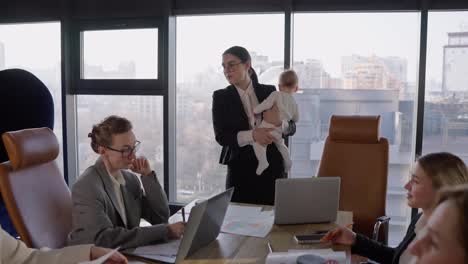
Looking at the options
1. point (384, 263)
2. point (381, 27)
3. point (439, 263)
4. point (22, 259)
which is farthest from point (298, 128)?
point (439, 263)

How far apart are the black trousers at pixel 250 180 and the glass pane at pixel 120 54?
75.4 inches

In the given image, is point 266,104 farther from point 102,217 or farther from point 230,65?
point 102,217

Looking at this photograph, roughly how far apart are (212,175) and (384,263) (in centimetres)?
253

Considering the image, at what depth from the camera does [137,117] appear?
14.7 ft

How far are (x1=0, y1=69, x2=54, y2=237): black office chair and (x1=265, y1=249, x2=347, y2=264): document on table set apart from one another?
275 centimetres

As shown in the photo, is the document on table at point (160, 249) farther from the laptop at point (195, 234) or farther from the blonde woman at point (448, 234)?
the blonde woman at point (448, 234)

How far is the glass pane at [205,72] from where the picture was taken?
404 cm

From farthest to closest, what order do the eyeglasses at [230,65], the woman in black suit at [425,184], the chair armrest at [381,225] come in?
1. the eyeglasses at [230,65]
2. the chair armrest at [381,225]
3. the woman in black suit at [425,184]

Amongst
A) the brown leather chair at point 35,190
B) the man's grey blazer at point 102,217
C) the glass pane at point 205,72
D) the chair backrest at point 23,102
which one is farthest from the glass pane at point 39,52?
the man's grey blazer at point 102,217

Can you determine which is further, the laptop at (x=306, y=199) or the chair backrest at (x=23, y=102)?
the chair backrest at (x=23, y=102)

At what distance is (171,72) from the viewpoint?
425 cm

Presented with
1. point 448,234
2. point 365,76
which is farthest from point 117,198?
point 365,76

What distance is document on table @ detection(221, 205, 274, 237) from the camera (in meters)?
2.01

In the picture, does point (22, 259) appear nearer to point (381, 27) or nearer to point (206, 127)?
point (206, 127)
